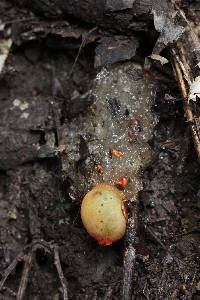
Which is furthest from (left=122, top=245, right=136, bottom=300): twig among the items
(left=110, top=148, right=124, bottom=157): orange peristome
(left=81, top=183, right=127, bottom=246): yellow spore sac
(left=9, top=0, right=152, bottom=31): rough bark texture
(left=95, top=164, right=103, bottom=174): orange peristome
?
(left=9, top=0, right=152, bottom=31): rough bark texture

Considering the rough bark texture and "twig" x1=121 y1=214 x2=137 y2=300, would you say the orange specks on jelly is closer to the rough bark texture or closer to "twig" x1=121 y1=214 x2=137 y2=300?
"twig" x1=121 y1=214 x2=137 y2=300

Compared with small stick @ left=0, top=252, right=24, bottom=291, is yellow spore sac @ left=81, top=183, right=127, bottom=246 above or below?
above

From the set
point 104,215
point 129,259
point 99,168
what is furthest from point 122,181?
point 129,259

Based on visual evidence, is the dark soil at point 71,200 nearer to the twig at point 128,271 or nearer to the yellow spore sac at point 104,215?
the twig at point 128,271

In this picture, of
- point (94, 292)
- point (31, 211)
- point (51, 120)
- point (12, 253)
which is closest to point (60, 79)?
point (51, 120)

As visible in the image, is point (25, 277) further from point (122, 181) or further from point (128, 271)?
point (122, 181)

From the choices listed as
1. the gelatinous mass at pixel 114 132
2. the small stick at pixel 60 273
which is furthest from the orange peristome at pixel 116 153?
the small stick at pixel 60 273
